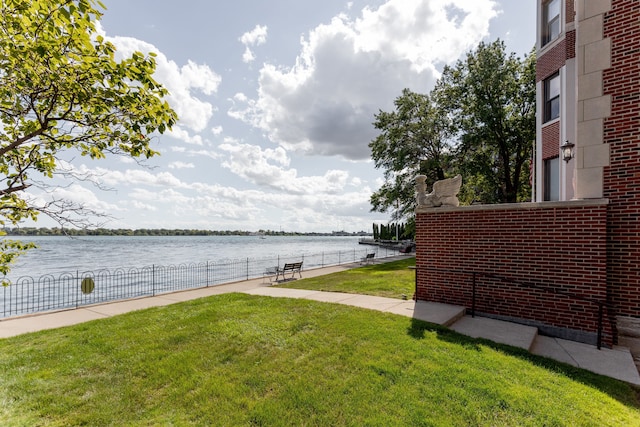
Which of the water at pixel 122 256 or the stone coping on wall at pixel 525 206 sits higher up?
the stone coping on wall at pixel 525 206

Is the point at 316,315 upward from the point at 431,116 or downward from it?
downward

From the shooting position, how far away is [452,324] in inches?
274

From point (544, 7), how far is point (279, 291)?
15.5 metres

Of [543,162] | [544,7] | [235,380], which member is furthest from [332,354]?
[544,7]

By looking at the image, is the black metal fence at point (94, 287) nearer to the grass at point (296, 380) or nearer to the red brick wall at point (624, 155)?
the grass at point (296, 380)

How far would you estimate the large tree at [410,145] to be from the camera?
25438 millimetres

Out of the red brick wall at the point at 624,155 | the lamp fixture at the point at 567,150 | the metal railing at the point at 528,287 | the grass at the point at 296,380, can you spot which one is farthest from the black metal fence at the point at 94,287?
the red brick wall at the point at 624,155

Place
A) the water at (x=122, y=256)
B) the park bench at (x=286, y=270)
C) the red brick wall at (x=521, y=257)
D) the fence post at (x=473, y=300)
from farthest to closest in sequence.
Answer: the water at (x=122, y=256), the park bench at (x=286, y=270), the fence post at (x=473, y=300), the red brick wall at (x=521, y=257)

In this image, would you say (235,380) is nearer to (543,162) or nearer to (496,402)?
(496,402)

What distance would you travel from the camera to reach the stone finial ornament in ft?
28.1

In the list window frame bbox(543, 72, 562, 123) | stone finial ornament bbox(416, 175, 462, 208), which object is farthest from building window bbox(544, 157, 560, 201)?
stone finial ornament bbox(416, 175, 462, 208)

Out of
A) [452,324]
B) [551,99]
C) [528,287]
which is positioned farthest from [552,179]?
[452,324]

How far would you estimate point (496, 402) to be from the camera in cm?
388

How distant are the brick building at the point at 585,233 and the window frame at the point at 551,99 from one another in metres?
5.29
